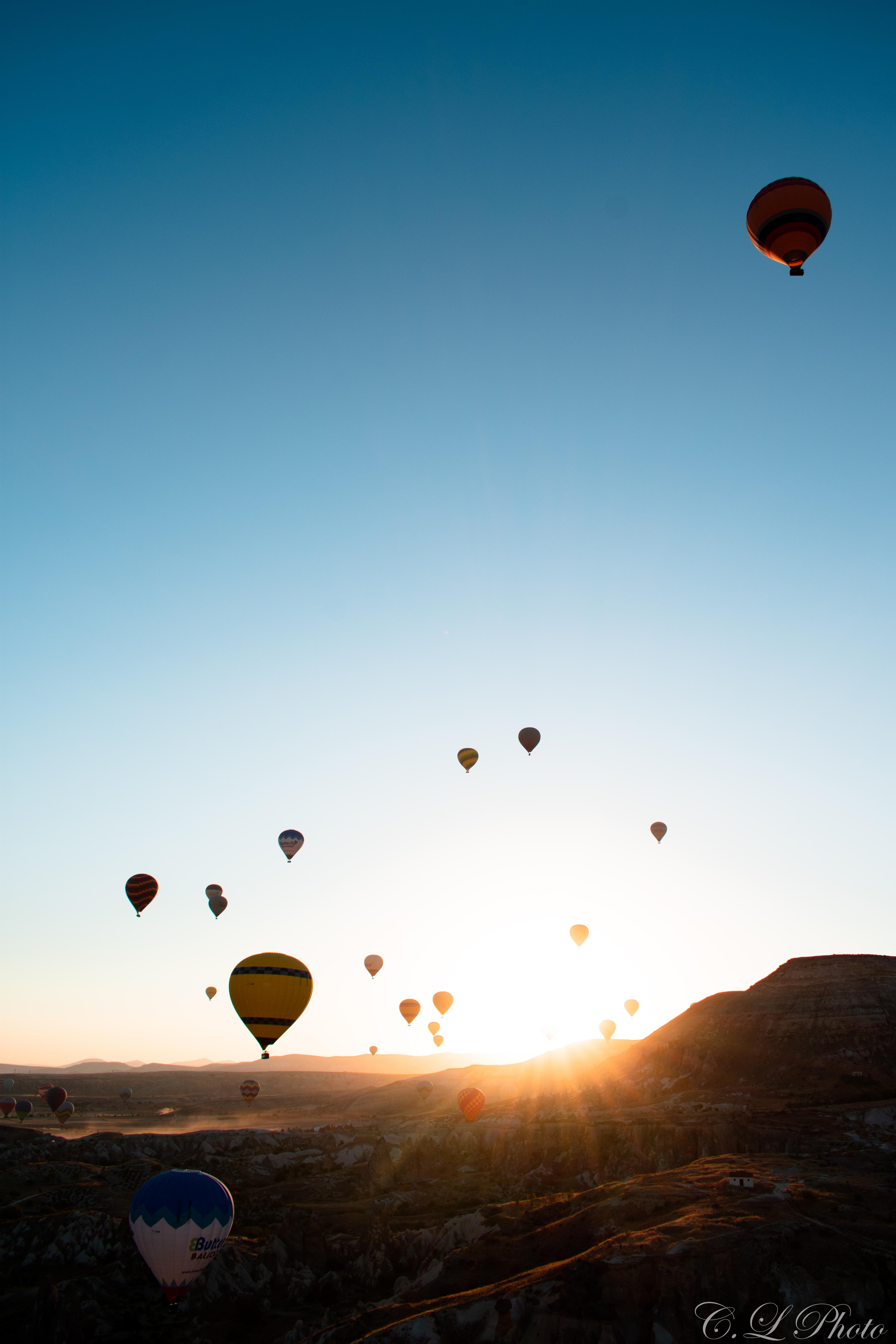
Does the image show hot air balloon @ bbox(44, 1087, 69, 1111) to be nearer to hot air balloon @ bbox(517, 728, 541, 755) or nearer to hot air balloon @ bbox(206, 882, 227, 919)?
hot air balloon @ bbox(206, 882, 227, 919)

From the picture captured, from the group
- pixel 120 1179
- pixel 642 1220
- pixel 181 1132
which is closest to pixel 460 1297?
pixel 642 1220

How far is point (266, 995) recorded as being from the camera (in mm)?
39531

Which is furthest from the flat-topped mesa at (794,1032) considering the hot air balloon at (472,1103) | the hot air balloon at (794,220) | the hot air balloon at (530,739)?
the hot air balloon at (794,220)

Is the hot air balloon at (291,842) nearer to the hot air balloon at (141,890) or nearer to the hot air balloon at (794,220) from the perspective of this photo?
the hot air balloon at (141,890)

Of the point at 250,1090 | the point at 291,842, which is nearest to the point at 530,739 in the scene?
the point at 291,842

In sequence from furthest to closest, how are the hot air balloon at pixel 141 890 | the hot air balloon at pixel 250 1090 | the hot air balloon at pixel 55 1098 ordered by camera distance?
the hot air balloon at pixel 55 1098, the hot air balloon at pixel 250 1090, the hot air balloon at pixel 141 890

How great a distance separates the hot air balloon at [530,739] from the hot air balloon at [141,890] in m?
31.0

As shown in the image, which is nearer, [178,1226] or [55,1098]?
[178,1226]

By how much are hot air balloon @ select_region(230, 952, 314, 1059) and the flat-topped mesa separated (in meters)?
50.3

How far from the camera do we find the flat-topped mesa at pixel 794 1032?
224 feet
